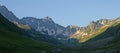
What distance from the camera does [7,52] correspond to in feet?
440

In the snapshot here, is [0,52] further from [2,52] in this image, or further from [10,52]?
[10,52]

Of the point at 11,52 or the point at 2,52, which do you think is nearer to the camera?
the point at 2,52

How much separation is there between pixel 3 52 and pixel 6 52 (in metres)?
3.94

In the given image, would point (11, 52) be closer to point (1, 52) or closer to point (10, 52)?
point (10, 52)

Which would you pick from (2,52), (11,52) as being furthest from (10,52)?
(2,52)

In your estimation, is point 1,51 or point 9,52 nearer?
point 1,51

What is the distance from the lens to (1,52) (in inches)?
4963

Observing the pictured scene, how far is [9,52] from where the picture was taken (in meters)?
138

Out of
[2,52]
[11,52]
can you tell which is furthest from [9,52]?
[2,52]

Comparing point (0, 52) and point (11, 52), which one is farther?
point (11, 52)

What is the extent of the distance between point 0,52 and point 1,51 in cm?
376

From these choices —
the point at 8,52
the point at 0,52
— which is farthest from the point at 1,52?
the point at 8,52

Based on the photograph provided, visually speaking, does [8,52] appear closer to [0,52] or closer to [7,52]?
[7,52]

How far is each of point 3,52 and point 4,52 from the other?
115 cm
